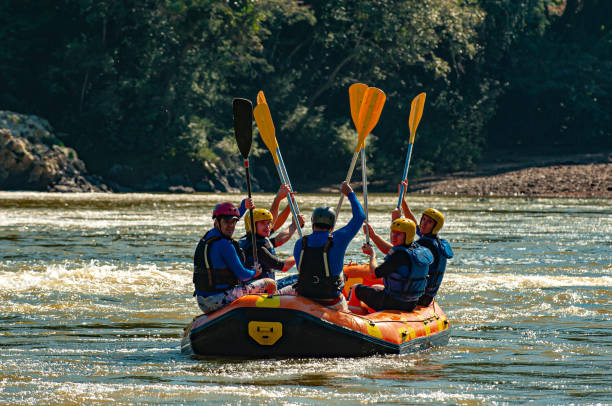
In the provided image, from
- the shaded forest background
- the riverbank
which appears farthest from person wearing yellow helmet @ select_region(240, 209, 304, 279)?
the riverbank

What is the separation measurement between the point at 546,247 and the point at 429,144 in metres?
29.3

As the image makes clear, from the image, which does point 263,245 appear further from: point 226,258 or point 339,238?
point 339,238

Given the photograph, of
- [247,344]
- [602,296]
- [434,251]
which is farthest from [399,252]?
[602,296]

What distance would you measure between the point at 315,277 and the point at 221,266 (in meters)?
0.87

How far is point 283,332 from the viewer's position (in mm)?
9383

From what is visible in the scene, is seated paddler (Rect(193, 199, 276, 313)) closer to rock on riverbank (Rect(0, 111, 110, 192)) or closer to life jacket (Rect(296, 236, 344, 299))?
life jacket (Rect(296, 236, 344, 299))

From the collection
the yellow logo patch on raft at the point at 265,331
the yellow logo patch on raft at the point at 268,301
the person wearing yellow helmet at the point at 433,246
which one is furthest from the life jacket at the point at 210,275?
the person wearing yellow helmet at the point at 433,246

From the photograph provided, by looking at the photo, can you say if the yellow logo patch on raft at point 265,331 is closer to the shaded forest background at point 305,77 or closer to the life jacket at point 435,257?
the life jacket at point 435,257

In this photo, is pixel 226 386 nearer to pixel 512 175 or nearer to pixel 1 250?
pixel 1 250

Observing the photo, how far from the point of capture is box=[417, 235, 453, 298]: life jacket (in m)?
10.7

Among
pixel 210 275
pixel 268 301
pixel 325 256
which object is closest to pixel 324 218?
pixel 325 256

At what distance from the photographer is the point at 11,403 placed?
7695mm

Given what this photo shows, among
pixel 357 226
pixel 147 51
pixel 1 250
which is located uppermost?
pixel 147 51

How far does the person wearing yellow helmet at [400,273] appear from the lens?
33.0 feet
